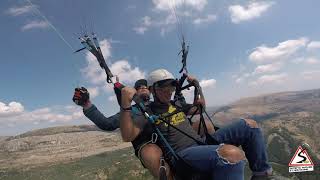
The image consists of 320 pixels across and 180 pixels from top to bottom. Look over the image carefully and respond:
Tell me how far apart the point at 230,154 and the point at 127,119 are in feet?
5.61

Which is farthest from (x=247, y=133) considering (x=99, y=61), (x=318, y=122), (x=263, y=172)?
(x=318, y=122)

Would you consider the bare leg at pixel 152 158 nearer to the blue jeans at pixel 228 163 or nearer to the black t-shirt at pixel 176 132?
the black t-shirt at pixel 176 132

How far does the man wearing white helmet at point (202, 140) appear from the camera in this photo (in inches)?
209

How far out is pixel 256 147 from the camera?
5805 millimetres

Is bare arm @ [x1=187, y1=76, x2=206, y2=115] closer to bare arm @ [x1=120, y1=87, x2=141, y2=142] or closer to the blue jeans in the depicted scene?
the blue jeans

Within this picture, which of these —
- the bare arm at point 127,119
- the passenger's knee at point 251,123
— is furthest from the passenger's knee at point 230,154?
the bare arm at point 127,119

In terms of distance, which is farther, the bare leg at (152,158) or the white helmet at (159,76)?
the white helmet at (159,76)

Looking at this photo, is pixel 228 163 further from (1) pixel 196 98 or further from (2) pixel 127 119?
(1) pixel 196 98

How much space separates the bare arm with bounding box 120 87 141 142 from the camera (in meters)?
5.66

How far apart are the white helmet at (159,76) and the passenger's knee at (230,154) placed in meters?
1.69

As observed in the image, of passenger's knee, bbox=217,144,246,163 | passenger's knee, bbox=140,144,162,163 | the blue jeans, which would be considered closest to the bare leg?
passenger's knee, bbox=140,144,162,163

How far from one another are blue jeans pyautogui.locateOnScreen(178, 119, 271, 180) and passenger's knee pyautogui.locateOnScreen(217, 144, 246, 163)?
50mm

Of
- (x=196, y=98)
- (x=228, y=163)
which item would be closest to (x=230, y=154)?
(x=228, y=163)

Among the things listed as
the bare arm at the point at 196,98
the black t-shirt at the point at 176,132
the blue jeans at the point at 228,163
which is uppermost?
the bare arm at the point at 196,98
